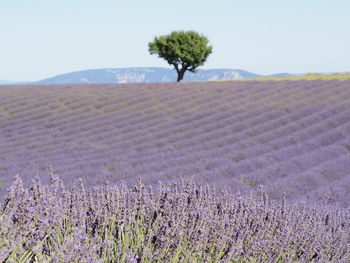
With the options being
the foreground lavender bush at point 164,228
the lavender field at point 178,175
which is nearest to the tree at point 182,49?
the lavender field at point 178,175

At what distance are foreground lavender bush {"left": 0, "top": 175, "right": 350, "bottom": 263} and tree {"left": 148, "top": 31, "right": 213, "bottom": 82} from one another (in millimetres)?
25925

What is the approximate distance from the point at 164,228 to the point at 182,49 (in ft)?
89.3

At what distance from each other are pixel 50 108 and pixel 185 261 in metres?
9.18

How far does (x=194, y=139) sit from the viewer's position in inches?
274

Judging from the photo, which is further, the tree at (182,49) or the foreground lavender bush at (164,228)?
→ the tree at (182,49)

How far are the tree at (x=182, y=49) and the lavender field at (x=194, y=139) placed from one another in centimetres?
1669

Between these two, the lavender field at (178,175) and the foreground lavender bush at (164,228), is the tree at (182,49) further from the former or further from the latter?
the foreground lavender bush at (164,228)

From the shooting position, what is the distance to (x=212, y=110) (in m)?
9.58

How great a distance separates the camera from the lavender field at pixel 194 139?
16.2 ft

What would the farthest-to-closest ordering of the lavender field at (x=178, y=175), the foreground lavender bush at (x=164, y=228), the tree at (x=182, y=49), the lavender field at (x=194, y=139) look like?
the tree at (x=182, y=49) → the lavender field at (x=194, y=139) → the lavender field at (x=178, y=175) → the foreground lavender bush at (x=164, y=228)

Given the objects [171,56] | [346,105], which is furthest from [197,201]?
[171,56]

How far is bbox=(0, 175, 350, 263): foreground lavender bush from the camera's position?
2.29 metres

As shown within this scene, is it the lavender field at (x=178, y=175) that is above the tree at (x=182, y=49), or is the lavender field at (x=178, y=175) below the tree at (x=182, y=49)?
below

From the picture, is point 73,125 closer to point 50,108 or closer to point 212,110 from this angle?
point 50,108
